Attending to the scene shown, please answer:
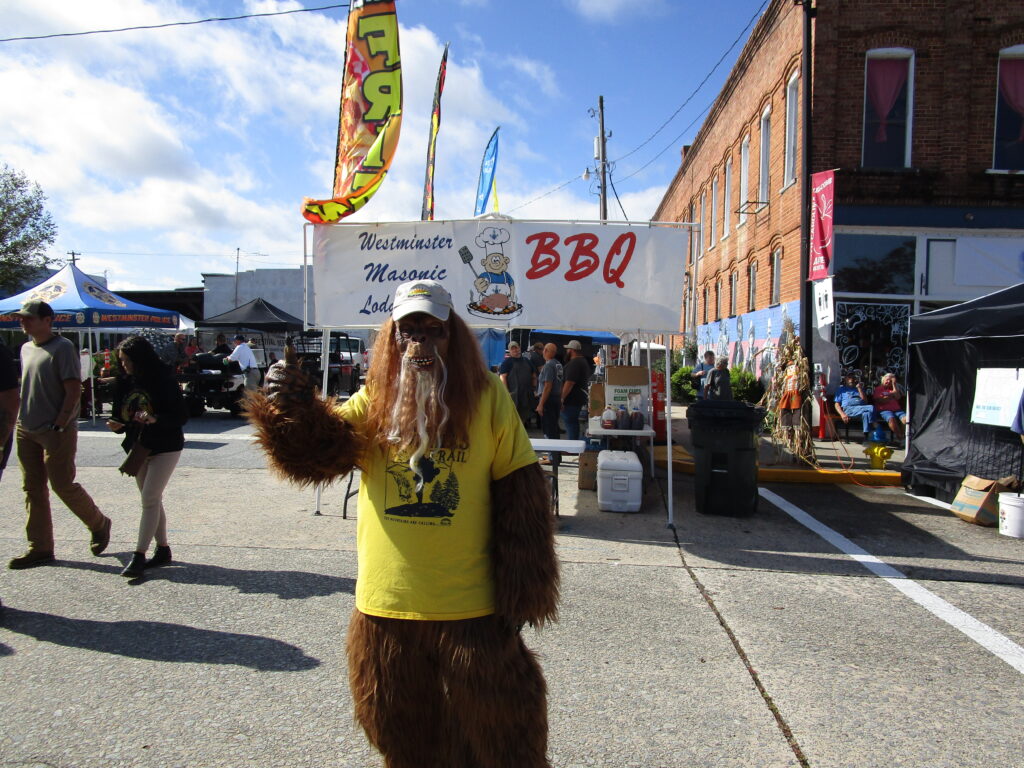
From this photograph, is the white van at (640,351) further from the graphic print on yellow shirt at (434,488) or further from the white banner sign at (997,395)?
the graphic print on yellow shirt at (434,488)

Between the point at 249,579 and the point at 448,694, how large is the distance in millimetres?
3302

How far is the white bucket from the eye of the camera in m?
6.59

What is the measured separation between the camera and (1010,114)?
44.5ft

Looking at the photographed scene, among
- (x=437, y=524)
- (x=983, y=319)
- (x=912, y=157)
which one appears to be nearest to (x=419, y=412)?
(x=437, y=524)

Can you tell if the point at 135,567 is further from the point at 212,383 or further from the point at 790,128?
the point at 790,128

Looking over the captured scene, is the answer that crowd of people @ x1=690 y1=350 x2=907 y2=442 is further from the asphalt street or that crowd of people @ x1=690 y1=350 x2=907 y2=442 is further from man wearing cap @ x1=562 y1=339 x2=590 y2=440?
the asphalt street

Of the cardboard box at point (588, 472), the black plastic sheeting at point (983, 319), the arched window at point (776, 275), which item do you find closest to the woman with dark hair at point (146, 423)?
the cardboard box at point (588, 472)

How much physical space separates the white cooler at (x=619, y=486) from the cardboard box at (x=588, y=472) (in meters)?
1.05

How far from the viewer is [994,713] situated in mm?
3232

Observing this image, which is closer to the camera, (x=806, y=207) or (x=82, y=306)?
(x=806, y=207)

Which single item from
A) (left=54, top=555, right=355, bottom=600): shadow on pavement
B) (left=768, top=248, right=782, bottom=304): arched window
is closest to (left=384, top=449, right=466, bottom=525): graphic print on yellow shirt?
(left=54, top=555, right=355, bottom=600): shadow on pavement

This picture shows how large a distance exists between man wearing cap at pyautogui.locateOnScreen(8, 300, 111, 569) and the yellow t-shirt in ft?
12.2

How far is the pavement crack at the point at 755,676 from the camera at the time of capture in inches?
115

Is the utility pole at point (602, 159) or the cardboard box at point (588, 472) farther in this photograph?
the utility pole at point (602, 159)
